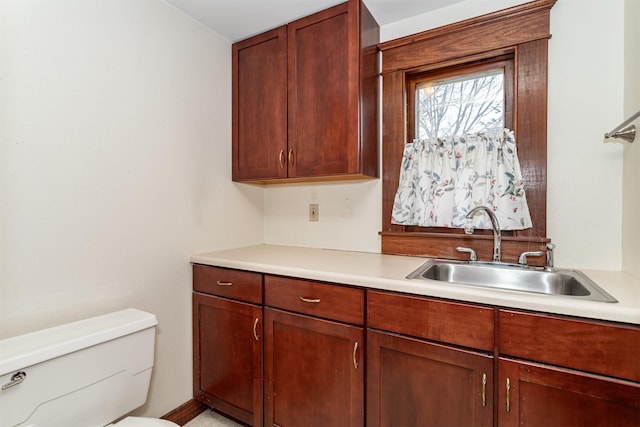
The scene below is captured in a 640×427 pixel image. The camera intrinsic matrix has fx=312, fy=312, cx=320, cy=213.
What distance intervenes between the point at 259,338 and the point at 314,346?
1.02 feet

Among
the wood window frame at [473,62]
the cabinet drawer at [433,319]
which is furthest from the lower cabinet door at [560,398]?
the wood window frame at [473,62]

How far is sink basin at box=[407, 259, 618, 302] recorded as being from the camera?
126 cm

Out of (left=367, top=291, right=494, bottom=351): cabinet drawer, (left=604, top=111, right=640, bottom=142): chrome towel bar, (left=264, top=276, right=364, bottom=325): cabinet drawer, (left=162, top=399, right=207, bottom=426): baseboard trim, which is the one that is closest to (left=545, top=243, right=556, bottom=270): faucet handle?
(left=604, top=111, right=640, bottom=142): chrome towel bar

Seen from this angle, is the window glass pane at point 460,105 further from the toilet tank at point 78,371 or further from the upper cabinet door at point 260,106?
the toilet tank at point 78,371

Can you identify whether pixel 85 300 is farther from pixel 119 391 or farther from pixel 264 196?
pixel 264 196

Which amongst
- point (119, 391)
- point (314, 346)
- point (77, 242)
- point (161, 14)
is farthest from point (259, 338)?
point (161, 14)

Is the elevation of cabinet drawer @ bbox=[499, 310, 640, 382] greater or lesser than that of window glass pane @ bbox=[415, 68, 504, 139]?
lesser

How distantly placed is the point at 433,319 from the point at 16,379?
1346mm

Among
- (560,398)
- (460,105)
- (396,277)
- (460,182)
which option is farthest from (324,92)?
(560,398)

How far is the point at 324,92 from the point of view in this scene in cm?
169

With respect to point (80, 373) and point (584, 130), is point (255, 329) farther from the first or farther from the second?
point (584, 130)

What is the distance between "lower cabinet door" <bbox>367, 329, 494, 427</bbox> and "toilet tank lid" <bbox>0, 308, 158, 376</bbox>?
0.98 meters

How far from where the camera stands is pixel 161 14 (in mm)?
1646

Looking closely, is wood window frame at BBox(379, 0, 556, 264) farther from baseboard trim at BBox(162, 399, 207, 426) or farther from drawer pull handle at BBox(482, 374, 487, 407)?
baseboard trim at BBox(162, 399, 207, 426)
